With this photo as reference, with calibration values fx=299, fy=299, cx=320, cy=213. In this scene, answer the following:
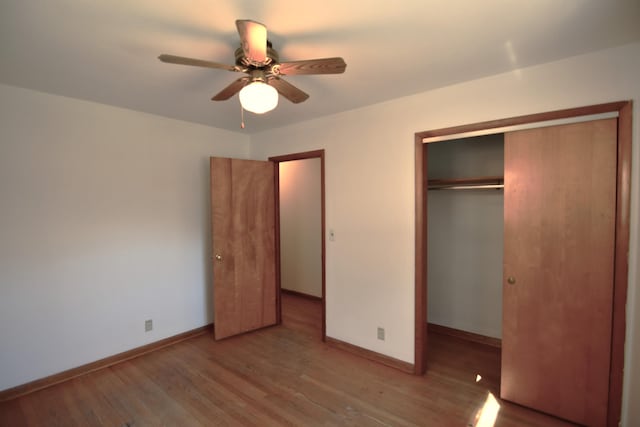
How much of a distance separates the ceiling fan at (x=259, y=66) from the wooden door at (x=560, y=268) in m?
1.58

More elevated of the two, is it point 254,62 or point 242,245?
point 254,62

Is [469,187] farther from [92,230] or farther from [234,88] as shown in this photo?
[92,230]

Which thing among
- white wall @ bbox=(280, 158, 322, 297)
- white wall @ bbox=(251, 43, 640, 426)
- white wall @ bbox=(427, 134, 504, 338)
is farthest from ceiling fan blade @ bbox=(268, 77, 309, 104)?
white wall @ bbox=(280, 158, 322, 297)

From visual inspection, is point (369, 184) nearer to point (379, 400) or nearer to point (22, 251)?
point (379, 400)

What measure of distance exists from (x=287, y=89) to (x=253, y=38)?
505mm

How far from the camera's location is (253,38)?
134 centimetres

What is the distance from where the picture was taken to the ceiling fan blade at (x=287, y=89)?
69.8 inches

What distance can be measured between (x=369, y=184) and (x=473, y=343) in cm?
209

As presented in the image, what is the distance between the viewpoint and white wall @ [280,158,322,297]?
4789 mm

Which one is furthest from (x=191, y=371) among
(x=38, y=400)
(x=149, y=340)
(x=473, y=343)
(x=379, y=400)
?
(x=473, y=343)

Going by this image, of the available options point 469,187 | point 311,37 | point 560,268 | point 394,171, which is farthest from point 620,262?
point 311,37

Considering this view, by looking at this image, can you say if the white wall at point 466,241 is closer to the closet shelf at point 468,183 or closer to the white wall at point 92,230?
the closet shelf at point 468,183

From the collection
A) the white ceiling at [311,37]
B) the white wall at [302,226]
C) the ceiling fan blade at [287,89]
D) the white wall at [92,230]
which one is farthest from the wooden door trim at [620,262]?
the white wall at [92,230]

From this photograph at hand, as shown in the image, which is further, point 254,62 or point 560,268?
point 560,268
